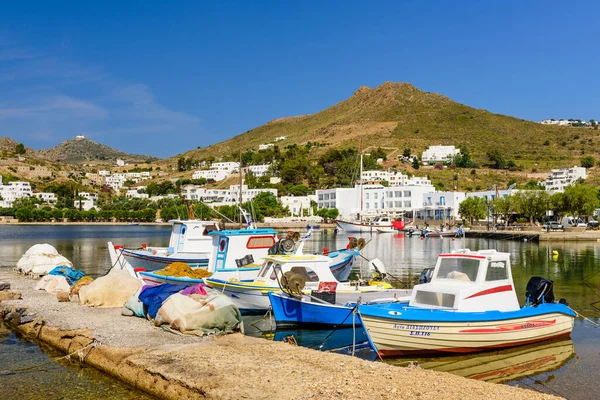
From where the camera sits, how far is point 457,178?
458 feet

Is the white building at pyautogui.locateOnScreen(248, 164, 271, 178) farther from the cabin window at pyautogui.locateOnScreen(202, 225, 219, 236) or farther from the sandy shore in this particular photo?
the sandy shore

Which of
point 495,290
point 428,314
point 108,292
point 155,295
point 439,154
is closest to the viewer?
point 428,314

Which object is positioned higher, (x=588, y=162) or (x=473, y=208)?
(x=588, y=162)

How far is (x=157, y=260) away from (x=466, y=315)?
17.4 metres

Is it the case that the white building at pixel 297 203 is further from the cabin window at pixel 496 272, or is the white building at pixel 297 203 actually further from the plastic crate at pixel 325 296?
the cabin window at pixel 496 272

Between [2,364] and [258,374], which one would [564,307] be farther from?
[2,364]

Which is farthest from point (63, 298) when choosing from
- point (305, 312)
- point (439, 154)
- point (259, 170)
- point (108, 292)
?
point (259, 170)

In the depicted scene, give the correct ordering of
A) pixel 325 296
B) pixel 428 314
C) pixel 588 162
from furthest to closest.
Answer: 1. pixel 588 162
2. pixel 325 296
3. pixel 428 314

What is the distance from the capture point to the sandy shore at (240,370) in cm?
927

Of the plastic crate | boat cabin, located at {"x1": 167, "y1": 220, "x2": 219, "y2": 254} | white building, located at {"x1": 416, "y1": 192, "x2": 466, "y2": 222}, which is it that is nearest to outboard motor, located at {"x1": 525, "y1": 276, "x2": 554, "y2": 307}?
the plastic crate

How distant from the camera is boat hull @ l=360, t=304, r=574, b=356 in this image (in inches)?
520

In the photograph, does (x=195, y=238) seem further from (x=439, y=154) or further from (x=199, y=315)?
(x=439, y=154)

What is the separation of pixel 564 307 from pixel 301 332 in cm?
730

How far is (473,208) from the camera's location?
96.8 meters
